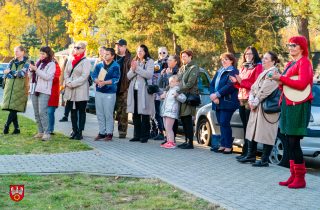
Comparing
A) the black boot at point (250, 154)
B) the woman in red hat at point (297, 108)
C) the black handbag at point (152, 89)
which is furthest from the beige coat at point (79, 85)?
the woman in red hat at point (297, 108)

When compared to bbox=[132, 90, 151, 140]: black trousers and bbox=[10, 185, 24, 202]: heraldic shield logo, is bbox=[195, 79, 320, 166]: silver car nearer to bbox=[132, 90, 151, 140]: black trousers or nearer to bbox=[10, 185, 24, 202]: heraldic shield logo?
bbox=[132, 90, 151, 140]: black trousers

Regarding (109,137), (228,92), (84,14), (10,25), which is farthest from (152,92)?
(10,25)

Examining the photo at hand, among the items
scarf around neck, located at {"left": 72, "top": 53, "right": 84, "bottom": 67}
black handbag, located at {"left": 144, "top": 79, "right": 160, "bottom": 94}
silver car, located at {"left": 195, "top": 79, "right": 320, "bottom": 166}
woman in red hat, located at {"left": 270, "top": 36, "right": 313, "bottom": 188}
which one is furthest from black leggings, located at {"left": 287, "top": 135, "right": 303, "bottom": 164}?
scarf around neck, located at {"left": 72, "top": 53, "right": 84, "bottom": 67}

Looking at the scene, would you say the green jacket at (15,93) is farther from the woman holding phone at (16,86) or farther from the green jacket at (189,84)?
the green jacket at (189,84)

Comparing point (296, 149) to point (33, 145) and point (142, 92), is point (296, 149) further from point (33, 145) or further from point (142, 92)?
point (33, 145)

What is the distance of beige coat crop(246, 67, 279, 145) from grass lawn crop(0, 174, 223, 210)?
7.00 ft

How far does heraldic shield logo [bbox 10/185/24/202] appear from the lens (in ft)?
Answer: 14.3

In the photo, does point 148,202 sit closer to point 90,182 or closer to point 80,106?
point 90,182

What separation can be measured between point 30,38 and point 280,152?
6463cm

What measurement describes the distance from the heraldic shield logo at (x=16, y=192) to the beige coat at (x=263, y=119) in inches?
A: 152

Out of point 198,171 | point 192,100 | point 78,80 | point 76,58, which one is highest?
point 76,58

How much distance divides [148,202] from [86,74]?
15.9 feet

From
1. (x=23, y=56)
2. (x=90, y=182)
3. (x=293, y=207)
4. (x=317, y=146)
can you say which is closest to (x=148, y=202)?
(x=90, y=182)

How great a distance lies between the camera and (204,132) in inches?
359
